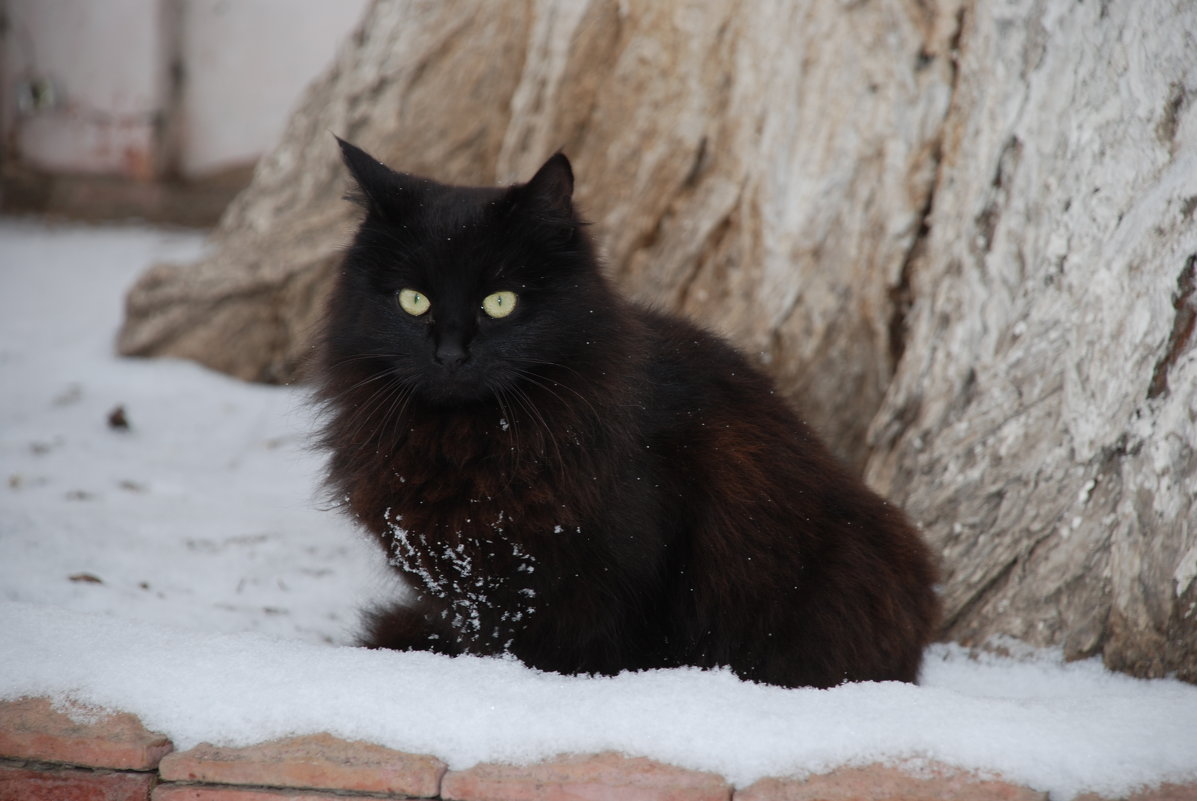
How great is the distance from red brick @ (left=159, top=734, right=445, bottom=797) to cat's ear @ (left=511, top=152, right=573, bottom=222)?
1185 millimetres

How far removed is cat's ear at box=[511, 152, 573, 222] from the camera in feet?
7.41

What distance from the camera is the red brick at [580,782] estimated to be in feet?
6.34

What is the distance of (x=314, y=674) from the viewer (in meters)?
2.17

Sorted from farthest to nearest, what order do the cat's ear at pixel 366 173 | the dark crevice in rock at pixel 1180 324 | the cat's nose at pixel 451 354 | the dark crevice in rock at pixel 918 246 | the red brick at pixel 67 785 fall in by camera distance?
the dark crevice in rock at pixel 918 246, the dark crevice in rock at pixel 1180 324, the cat's ear at pixel 366 173, the cat's nose at pixel 451 354, the red brick at pixel 67 785

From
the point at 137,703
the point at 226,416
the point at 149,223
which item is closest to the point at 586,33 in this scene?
the point at 226,416

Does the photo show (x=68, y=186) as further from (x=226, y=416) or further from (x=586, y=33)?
(x=586, y=33)

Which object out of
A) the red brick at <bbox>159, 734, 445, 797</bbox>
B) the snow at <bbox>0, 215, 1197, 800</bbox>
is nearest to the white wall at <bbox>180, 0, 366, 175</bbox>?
Result: the snow at <bbox>0, 215, 1197, 800</bbox>

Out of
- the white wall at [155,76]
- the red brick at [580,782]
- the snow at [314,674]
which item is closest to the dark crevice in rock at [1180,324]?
the snow at [314,674]

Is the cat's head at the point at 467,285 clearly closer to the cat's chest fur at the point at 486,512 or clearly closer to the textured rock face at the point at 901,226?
the cat's chest fur at the point at 486,512

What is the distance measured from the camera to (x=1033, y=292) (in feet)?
9.56

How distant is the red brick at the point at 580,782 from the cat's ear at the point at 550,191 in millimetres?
1180

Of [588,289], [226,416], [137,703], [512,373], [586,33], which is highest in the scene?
[586,33]

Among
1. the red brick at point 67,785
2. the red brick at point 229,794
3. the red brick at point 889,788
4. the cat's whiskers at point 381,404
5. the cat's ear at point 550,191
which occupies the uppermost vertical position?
the cat's ear at point 550,191

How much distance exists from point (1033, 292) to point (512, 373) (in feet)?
5.18
